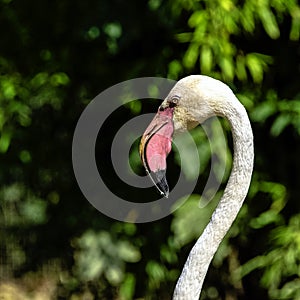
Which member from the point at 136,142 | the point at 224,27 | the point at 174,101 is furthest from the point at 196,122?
the point at 136,142

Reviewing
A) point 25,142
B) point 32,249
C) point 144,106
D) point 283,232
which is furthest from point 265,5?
point 32,249

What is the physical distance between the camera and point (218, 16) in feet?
9.66

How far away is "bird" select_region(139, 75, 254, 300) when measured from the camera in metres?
1.87

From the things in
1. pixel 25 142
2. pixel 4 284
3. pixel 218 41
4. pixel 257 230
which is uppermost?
pixel 218 41

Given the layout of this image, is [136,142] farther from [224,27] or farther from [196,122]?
[196,122]

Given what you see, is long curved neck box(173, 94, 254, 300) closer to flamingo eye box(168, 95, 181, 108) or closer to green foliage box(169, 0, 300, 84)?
flamingo eye box(168, 95, 181, 108)

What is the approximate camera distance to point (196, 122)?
196 centimetres

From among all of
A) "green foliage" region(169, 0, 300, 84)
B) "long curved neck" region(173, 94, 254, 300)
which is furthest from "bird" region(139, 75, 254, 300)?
"green foliage" region(169, 0, 300, 84)

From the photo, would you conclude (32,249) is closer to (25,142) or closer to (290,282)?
(25,142)

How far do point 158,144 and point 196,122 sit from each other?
0.10 m

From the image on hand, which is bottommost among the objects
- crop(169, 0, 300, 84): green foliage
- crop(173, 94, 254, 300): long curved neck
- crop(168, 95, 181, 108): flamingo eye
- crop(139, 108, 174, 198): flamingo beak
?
crop(173, 94, 254, 300): long curved neck

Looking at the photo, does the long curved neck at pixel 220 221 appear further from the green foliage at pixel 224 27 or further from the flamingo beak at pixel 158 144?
the green foliage at pixel 224 27

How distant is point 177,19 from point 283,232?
2.88 ft

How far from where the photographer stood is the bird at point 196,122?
1868mm
